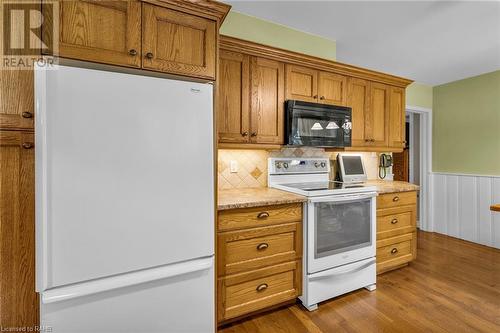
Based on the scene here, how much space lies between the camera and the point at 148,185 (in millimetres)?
1318

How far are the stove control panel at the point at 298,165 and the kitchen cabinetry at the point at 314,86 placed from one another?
622 millimetres

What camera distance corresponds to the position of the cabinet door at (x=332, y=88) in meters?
2.52

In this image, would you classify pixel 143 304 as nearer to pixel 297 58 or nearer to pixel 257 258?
pixel 257 258

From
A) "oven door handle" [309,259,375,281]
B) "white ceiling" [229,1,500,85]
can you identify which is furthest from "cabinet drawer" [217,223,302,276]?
"white ceiling" [229,1,500,85]

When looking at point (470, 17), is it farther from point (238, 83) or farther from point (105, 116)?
point (105, 116)

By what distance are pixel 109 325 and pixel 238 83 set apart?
1.84m

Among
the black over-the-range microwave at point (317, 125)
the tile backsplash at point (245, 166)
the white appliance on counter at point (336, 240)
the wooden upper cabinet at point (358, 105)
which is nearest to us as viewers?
the white appliance on counter at point (336, 240)

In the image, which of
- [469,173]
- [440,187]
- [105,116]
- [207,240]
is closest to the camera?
[105,116]

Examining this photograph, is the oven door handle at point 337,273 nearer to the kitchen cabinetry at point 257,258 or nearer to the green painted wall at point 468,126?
the kitchen cabinetry at point 257,258

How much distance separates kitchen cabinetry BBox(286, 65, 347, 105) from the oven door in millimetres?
1005

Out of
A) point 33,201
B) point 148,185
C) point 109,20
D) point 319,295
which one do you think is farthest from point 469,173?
point 33,201

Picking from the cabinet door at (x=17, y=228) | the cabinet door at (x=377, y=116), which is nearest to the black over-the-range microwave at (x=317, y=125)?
the cabinet door at (x=377, y=116)

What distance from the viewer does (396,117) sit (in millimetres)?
3059

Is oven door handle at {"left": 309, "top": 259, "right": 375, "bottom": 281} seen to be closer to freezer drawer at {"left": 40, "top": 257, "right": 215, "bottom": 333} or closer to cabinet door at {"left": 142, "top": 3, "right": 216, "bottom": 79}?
freezer drawer at {"left": 40, "top": 257, "right": 215, "bottom": 333}
